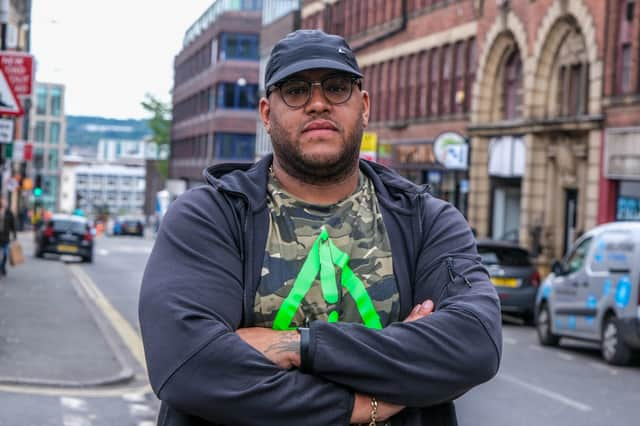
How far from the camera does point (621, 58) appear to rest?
32.9m

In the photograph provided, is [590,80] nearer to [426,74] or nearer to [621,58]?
[621,58]

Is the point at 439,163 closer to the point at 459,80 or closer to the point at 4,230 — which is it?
the point at 459,80

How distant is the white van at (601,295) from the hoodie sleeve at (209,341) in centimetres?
1364

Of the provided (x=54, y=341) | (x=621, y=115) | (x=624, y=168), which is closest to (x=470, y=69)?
(x=621, y=115)

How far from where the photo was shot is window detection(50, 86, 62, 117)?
152m

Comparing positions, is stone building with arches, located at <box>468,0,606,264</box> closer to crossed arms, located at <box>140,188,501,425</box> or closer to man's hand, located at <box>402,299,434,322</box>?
man's hand, located at <box>402,299,434,322</box>

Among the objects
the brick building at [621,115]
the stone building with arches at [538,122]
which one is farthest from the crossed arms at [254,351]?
the stone building with arches at [538,122]

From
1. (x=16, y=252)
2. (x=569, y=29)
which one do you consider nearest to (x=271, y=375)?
(x=16, y=252)

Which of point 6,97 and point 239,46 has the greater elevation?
point 239,46

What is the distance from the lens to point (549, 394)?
1322 cm

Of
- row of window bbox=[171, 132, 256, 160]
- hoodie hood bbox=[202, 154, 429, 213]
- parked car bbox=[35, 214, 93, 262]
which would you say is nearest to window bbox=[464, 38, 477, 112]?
parked car bbox=[35, 214, 93, 262]

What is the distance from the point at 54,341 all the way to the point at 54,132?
141m

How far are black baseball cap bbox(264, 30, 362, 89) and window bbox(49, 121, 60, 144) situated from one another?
153 meters

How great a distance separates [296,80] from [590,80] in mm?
31669
